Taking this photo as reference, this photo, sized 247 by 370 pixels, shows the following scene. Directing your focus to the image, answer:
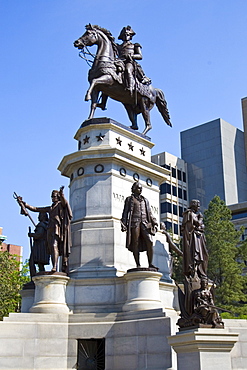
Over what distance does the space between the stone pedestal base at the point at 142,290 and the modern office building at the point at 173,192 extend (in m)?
66.0

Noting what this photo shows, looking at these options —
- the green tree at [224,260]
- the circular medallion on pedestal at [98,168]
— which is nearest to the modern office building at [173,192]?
the green tree at [224,260]

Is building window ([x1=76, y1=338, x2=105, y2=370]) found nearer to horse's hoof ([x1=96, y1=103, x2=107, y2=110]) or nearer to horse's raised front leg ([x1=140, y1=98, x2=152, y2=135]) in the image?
horse's raised front leg ([x1=140, y1=98, x2=152, y2=135])

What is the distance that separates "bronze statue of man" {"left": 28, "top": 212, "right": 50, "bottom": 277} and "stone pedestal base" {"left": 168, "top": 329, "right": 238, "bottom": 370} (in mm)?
8236

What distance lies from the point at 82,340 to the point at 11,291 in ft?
72.9

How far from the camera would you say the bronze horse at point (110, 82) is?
21844mm

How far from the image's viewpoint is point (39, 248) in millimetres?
19625

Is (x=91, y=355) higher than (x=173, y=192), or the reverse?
(x=173, y=192)

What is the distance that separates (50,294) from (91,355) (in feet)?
7.89

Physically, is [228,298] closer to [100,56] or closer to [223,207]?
[223,207]

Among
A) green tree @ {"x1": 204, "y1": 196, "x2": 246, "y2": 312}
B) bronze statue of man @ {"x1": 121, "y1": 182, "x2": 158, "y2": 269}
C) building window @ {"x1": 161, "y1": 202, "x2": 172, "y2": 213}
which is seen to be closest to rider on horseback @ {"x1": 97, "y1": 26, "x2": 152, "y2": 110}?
bronze statue of man @ {"x1": 121, "y1": 182, "x2": 158, "y2": 269}

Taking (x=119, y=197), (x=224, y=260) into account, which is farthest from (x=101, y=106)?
(x=224, y=260)

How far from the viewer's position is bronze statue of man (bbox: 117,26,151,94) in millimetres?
22594

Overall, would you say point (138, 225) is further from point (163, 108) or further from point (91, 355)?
point (163, 108)

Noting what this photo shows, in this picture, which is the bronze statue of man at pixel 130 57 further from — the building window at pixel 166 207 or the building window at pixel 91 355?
the building window at pixel 166 207
